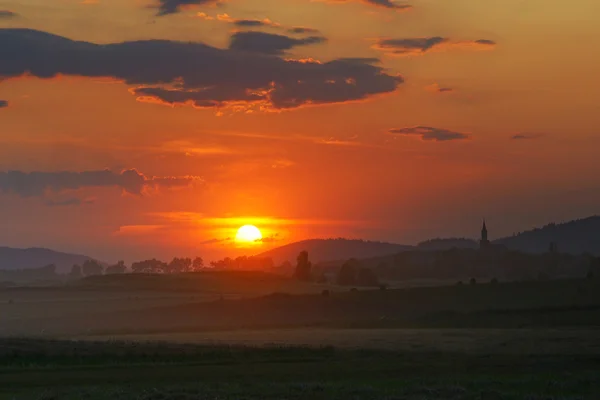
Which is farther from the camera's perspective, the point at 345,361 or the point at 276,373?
the point at 345,361

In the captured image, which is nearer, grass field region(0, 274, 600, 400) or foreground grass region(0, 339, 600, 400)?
foreground grass region(0, 339, 600, 400)

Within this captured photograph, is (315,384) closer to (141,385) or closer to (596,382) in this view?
(141,385)

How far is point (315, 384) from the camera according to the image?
145ft

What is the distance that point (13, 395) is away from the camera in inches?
1687

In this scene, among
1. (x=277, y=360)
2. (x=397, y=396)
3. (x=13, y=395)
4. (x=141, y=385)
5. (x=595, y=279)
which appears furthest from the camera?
(x=595, y=279)

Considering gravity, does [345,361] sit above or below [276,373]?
below

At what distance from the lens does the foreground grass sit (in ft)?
136

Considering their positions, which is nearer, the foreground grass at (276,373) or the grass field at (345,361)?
the foreground grass at (276,373)

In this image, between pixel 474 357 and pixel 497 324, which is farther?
pixel 497 324

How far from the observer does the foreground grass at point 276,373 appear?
4138 centimetres

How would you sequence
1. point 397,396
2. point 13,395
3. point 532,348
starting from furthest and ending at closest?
point 532,348 → point 13,395 → point 397,396

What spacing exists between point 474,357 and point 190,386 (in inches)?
990

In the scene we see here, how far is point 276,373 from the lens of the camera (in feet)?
171

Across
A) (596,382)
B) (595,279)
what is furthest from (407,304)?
(596,382)
